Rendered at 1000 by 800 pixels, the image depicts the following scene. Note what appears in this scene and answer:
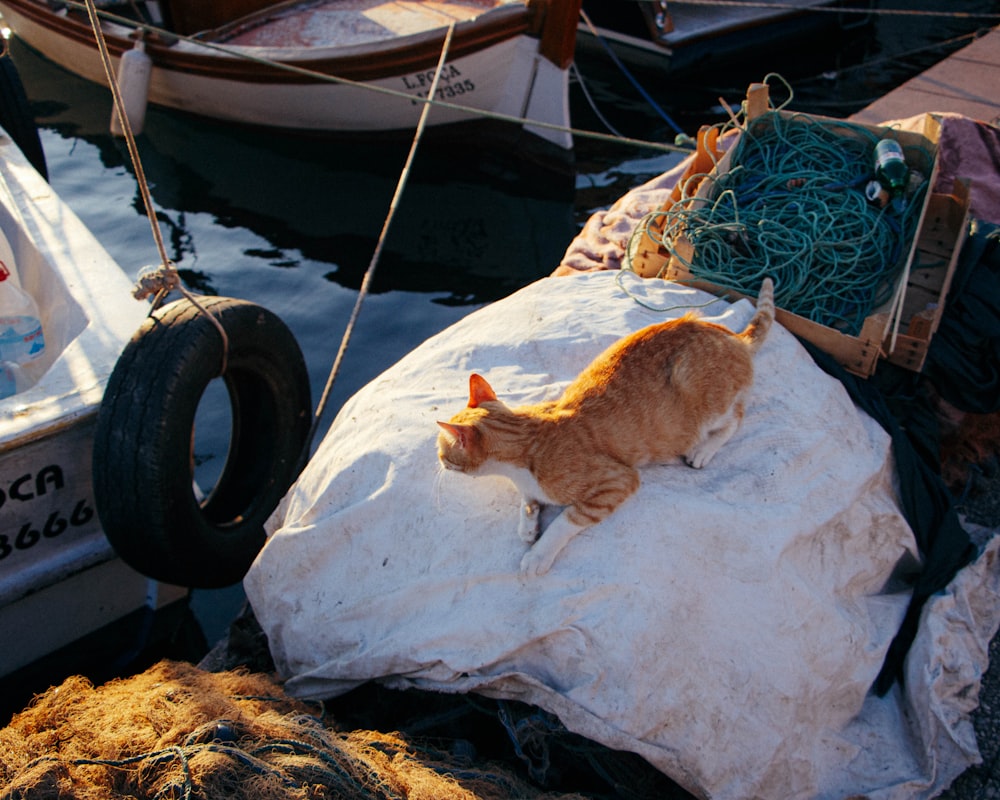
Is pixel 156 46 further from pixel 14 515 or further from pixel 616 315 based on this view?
pixel 616 315

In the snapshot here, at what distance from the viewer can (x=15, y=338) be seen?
3.65 metres

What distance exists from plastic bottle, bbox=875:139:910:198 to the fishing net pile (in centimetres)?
294

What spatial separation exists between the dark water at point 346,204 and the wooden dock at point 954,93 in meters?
2.29

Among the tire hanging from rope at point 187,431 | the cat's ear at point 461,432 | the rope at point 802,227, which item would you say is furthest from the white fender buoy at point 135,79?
the cat's ear at point 461,432

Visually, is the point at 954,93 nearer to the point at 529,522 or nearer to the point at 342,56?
the point at 342,56

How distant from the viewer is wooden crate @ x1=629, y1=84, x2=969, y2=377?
3.15 meters

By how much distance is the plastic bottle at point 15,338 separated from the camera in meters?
3.62

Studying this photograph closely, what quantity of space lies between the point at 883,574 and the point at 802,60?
9.64 metres

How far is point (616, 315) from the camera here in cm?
313

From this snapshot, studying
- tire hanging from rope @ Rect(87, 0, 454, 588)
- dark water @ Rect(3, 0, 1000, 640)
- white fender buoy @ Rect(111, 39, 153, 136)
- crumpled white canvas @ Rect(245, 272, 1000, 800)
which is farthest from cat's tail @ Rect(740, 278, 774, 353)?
white fender buoy @ Rect(111, 39, 153, 136)

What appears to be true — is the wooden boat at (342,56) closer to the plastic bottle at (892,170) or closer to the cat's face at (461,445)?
the plastic bottle at (892,170)

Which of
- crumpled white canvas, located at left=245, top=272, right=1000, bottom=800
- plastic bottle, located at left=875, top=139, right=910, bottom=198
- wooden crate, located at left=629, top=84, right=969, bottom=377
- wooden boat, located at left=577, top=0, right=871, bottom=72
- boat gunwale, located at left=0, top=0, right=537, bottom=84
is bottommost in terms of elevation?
crumpled white canvas, located at left=245, top=272, right=1000, bottom=800

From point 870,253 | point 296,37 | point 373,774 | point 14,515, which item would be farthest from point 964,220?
point 296,37

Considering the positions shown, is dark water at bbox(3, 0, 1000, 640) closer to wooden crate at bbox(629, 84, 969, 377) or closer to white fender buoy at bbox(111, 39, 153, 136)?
white fender buoy at bbox(111, 39, 153, 136)
